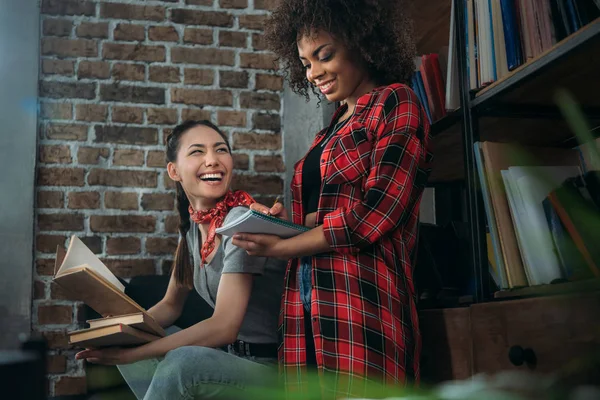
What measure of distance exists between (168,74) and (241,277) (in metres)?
1.27

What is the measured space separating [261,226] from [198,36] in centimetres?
152

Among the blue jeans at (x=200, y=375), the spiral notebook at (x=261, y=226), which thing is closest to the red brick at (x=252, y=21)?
the spiral notebook at (x=261, y=226)

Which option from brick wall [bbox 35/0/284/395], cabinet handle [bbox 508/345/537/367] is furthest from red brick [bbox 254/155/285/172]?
cabinet handle [bbox 508/345/537/367]

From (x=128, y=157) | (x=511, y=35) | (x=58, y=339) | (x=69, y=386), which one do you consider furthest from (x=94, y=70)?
(x=511, y=35)

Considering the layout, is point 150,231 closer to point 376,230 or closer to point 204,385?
point 204,385

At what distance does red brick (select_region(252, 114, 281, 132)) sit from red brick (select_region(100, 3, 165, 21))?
56 cm

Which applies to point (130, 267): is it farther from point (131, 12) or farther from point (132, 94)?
point (131, 12)

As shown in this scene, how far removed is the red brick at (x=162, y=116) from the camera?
250 cm

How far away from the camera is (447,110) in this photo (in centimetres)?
156

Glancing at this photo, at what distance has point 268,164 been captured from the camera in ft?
8.45

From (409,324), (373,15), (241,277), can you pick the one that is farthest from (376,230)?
(373,15)

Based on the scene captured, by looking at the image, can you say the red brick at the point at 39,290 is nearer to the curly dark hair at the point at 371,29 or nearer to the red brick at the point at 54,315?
the red brick at the point at 54,315

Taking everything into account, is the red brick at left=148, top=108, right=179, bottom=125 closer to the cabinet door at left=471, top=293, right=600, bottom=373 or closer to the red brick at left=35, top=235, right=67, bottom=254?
the red brick at left=35, top=235, right=67, bottom=254

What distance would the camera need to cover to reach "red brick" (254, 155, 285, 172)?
→ 2.57m
